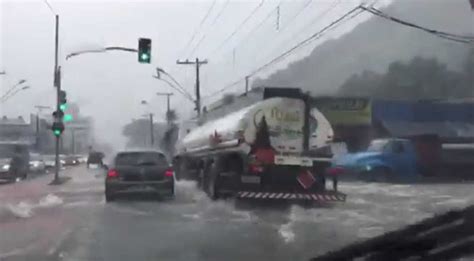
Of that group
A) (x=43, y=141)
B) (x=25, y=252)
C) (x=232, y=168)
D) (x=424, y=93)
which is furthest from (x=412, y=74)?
(x=43, y=141)

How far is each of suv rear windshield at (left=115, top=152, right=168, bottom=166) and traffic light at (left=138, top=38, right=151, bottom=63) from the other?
5155 mm

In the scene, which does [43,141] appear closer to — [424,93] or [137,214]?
[424,93]

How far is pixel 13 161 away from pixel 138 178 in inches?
711

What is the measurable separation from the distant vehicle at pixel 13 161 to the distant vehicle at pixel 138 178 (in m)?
16.1

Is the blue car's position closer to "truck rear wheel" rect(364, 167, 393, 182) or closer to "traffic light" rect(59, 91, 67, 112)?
"truck rear wheel" rect(364, 167, 393, 182)

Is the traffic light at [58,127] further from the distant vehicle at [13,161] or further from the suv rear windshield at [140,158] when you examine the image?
the suv rear windshield at [140,158]

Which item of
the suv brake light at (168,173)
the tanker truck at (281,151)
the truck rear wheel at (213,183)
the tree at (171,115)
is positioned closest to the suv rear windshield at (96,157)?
the truck rear wheel at (213,183)

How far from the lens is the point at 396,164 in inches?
1138

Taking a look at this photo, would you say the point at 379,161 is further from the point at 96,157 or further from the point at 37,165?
the point at 96,157

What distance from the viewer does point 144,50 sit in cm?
2523

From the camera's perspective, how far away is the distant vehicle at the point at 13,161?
35.1 metres

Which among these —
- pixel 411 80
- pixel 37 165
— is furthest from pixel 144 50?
pixel 37 165

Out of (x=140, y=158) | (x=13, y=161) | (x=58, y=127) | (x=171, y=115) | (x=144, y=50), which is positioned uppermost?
(x=171, y=115)

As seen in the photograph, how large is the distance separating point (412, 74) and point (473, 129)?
688 cm
